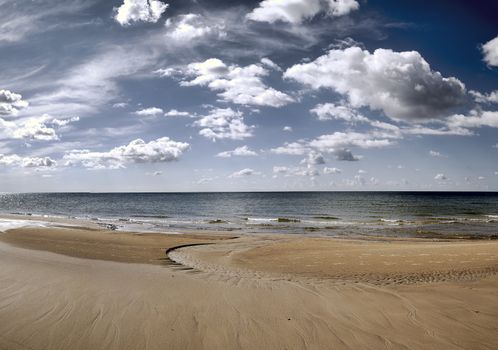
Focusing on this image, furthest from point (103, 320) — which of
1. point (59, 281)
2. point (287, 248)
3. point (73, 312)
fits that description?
point (287, 248)

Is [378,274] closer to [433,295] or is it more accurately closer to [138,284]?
[433,295]

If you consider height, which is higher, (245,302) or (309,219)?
(245,302)

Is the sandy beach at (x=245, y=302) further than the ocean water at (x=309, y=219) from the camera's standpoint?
No

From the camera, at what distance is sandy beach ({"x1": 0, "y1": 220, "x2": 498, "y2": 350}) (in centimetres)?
662

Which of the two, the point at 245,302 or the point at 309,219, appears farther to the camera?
the point at 309,219

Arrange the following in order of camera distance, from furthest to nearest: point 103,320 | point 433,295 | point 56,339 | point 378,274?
point 378,274
point 433,295
point 103,320
point 56,339

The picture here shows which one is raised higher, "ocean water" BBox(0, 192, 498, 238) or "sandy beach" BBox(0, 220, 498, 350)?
"sandy beach" BBox(0, 220, 498, 350)

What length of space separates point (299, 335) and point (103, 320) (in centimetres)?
427

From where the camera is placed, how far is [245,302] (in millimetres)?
8859

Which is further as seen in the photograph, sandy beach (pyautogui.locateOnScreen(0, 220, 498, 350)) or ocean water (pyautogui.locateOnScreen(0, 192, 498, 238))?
ocean water (pyautogui.locateOnScreen(0, 192, 498, 238))

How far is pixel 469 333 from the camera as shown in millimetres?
7105

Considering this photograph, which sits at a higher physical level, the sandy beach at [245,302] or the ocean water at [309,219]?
the sandy beach at [245,302]

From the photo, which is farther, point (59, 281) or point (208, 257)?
point (208, 257)

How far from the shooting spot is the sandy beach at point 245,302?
662 cm
